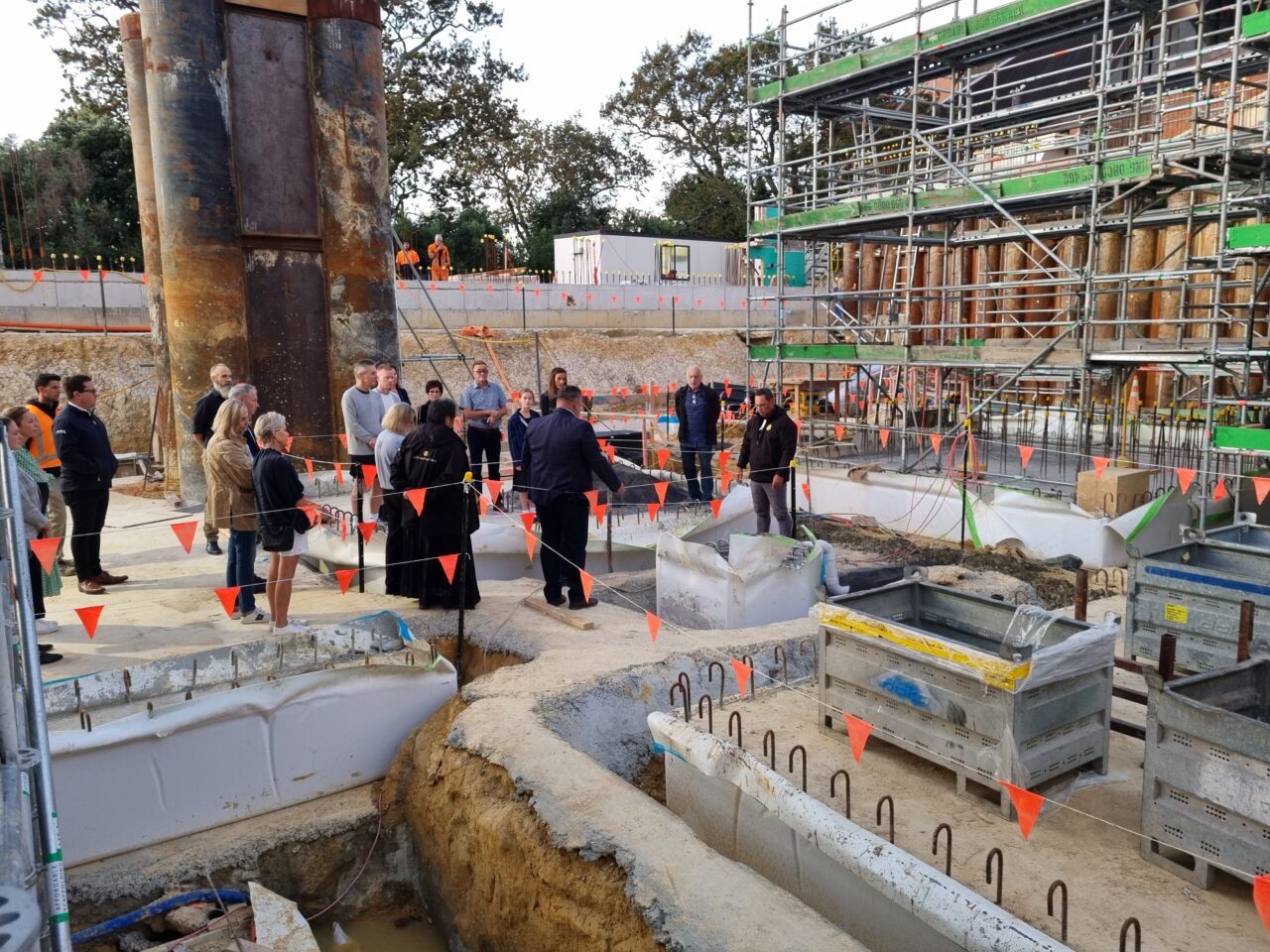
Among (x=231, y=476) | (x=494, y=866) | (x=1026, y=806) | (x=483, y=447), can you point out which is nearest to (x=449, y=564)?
(x=231, y=476)

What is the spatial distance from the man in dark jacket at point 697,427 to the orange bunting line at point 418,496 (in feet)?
18.0

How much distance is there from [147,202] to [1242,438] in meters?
14.6

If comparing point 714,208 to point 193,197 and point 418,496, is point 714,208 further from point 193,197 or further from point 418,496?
point 418,496

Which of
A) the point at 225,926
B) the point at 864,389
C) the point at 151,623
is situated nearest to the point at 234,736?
the point at 225,926

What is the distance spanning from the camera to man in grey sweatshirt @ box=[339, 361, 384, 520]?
9430 millimetres

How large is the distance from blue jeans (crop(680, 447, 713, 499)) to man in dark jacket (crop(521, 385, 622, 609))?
446 cm

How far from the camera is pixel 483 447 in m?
11.4

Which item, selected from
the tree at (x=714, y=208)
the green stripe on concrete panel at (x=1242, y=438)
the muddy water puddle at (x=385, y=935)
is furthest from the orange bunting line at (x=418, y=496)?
the tree at (x=714, y=208)

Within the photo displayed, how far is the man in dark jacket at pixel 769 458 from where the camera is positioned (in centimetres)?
1015

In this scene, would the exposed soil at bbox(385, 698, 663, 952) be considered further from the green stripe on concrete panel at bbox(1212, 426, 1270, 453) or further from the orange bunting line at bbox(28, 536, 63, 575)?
the green stripe on concrete panel at bbox(1212, 426, 1270, 453)

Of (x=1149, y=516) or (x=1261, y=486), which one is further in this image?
(x=1149, y=516)

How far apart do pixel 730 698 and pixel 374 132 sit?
9.29 meters

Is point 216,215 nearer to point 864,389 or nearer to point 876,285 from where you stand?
point 864,389

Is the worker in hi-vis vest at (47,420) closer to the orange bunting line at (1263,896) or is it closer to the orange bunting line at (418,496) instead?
the orange bunting line at (418,496)
